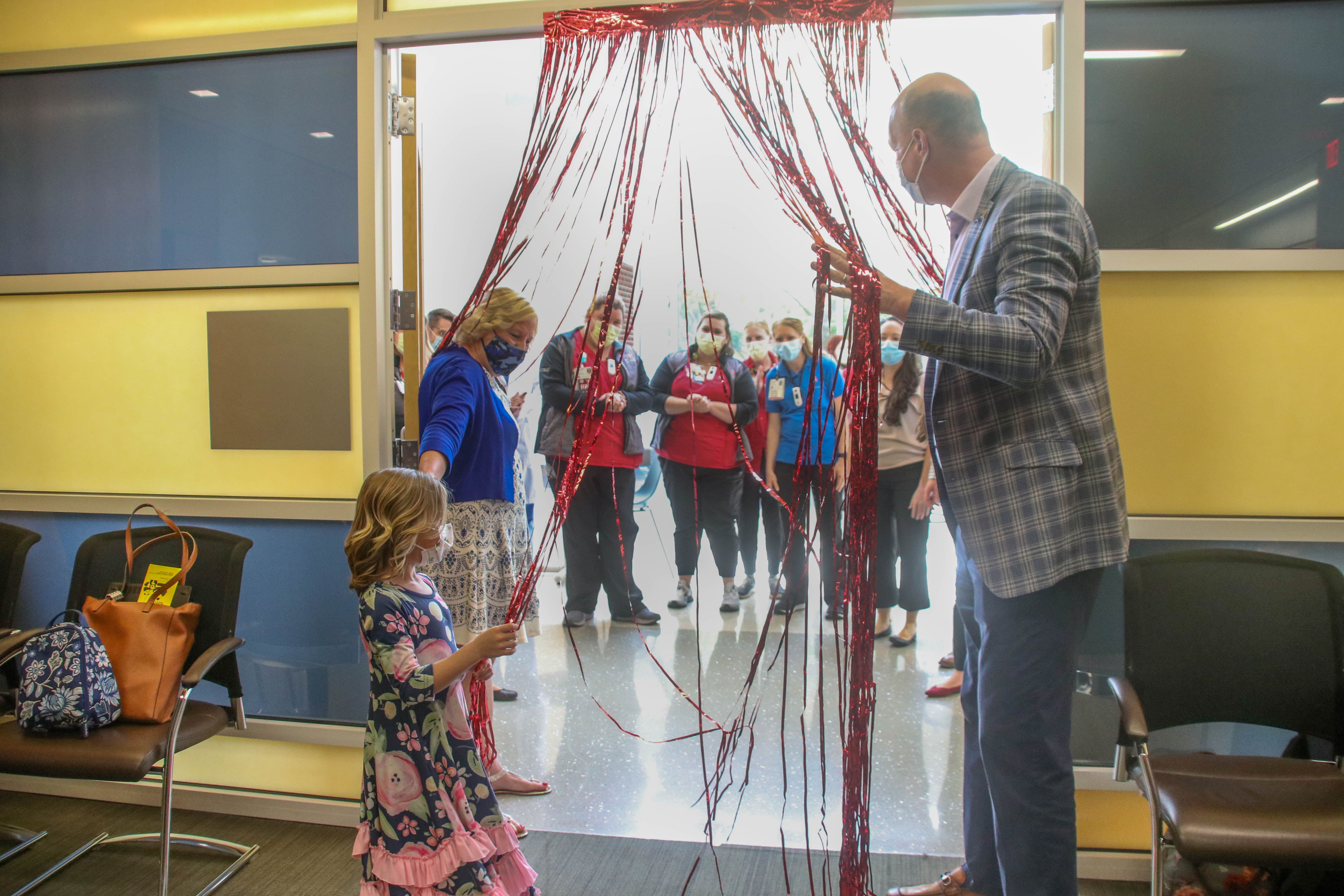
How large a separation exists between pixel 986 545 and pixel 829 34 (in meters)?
1.14

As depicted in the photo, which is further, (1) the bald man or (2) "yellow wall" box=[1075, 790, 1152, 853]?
(2) "yellow wall" box=[1075, 790, 1152, 853]

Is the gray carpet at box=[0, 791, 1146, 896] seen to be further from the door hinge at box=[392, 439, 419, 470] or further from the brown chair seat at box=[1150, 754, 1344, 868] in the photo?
the door hinge at box=[392, 439, 419, 470]

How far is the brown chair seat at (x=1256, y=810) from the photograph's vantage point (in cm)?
135

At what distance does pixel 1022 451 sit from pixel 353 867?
1.75 m

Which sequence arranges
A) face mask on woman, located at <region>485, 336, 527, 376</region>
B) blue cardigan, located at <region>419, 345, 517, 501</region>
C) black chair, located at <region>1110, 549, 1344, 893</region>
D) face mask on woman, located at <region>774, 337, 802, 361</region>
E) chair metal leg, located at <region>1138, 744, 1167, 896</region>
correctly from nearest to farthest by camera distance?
1. chair metal leg, located at <region>1138, 744, 1167, 896</region>
2. black chair, located at <region>1110, 549, 1344, 893</region>
3. blue cardigan, located at <region>419, 345, 517, 501</region>
4. face mask on woman, located at <region>485, 336, 527, 376</region>
5. face mask on woman, located at <region>774, 337, 802, 361</region>

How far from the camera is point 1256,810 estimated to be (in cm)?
142

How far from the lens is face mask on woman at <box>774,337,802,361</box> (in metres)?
3.26

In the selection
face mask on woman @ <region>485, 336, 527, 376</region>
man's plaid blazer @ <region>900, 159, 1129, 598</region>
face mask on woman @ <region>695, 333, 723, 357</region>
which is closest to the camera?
man's plaid blazer @ <region>900, 159, 1129, 598</region>

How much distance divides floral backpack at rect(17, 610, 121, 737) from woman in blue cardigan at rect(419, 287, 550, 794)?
2.29ft

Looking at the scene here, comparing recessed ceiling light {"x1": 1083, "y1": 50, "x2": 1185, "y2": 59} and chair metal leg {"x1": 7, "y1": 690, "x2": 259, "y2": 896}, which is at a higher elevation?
recessed ceiling light {"x1": 1083, "y1": 50, "x2": 1185, "y2": 59}

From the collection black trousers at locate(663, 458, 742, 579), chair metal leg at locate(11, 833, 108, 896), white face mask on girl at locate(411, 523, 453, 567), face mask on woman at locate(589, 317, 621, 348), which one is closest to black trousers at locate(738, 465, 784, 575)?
black trousers at locate(663, 458, 742, 579)

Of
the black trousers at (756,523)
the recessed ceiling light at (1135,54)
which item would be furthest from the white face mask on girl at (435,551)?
the black trousers at (756,523)

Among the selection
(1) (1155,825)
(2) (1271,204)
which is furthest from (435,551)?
(2) (1271,204)

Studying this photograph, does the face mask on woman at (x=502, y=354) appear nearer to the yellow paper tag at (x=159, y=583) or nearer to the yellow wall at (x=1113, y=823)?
the yellow paper tag at (x=159, y=583)
